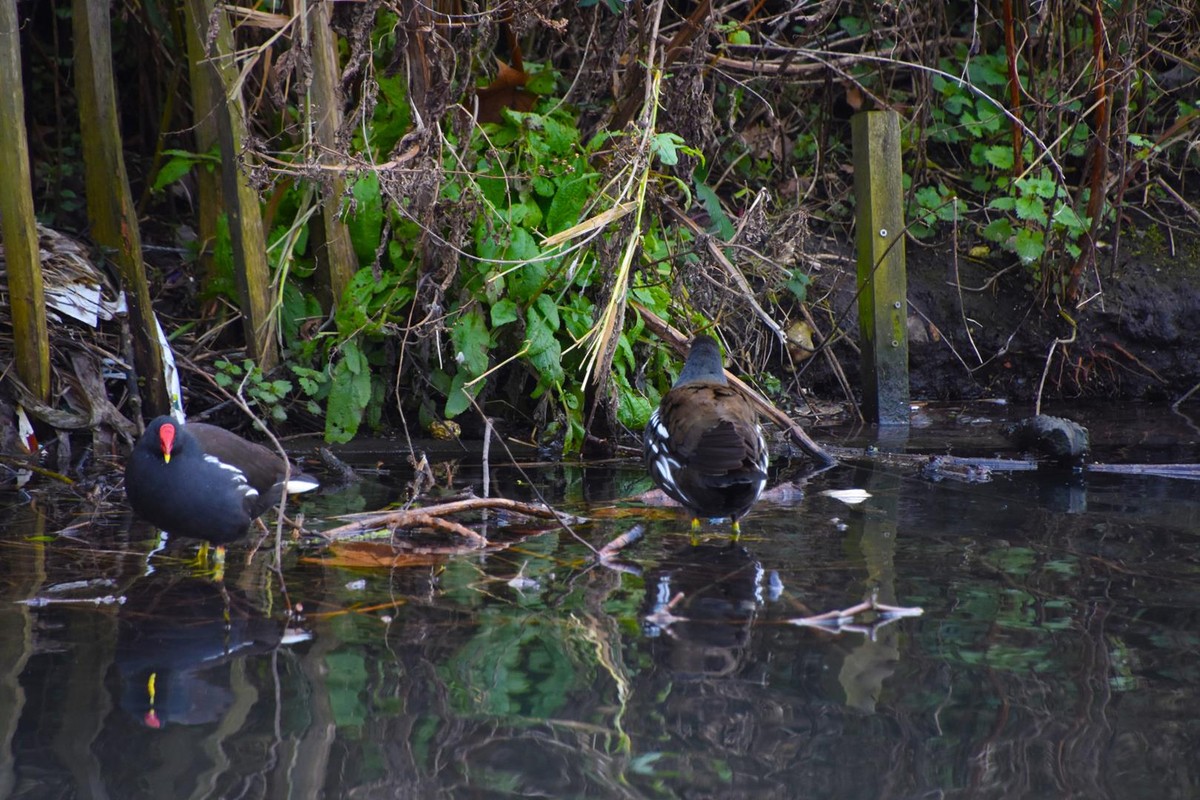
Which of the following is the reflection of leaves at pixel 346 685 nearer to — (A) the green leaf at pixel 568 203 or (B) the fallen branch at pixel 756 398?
(B) the fallen branch at pixel 756 398

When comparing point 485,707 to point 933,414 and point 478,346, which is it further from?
point 933,414

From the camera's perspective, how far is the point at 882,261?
21.5ft

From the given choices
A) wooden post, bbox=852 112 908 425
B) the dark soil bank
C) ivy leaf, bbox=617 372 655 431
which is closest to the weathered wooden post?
ivy leaf, bbox=617 372 655 431

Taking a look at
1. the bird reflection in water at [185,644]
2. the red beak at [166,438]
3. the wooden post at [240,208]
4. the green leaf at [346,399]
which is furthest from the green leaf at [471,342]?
the bird reflection in water at [185,644]

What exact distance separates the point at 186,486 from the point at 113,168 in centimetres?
244

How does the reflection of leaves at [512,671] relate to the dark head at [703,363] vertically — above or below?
below

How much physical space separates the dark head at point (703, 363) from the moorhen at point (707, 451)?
42cm

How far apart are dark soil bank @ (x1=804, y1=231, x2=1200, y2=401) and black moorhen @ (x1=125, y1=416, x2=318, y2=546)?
470 centimetres

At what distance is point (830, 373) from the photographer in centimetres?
764

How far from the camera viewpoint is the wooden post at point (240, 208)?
5.20m

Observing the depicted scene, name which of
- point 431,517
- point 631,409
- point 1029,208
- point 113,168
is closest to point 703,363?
point 631,409

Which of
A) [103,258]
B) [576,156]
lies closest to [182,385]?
[103,258]

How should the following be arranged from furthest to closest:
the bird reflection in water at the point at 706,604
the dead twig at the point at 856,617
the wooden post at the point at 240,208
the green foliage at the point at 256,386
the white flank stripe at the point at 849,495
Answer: the green foliage at the point at 256,386, the wooden post at the point at 240,208, the white flank stripe at the point at 849,495, the dead twig at the point at 856,617, the bird reflection in water at the point at 706,604

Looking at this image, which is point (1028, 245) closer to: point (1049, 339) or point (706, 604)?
point (1049, 339)
